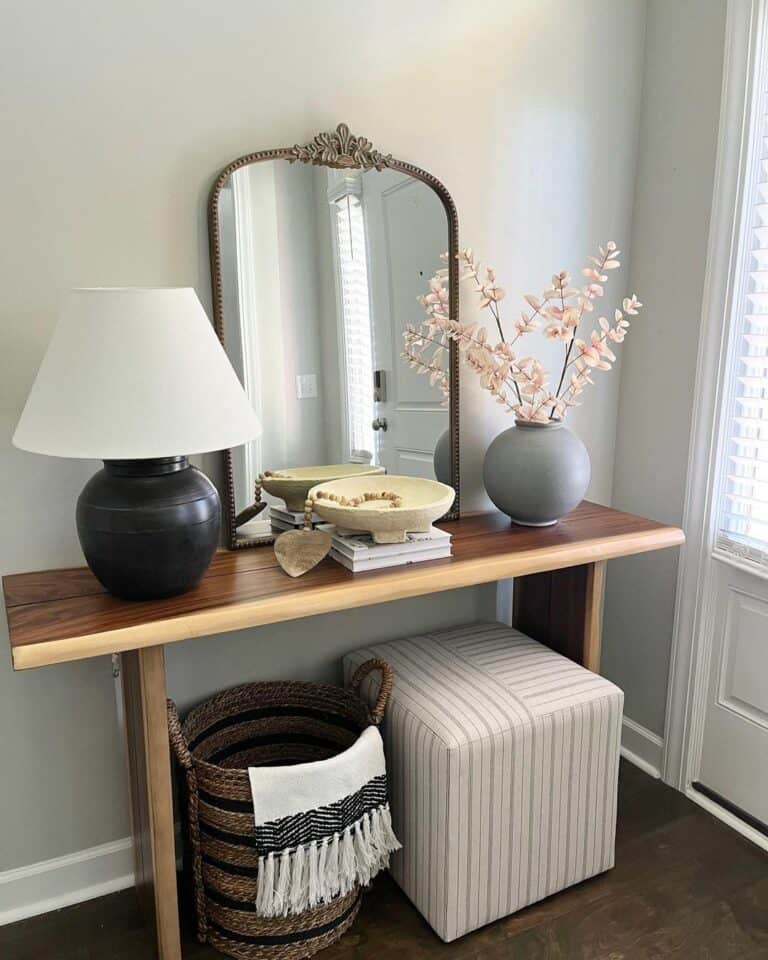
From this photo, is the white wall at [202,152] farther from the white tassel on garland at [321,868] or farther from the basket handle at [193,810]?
the white tassel on garland at [321,868]

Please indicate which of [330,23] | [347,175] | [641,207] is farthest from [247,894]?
[641,207]

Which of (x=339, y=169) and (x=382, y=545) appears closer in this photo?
(x=382, y=545)

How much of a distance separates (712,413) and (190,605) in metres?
1.43

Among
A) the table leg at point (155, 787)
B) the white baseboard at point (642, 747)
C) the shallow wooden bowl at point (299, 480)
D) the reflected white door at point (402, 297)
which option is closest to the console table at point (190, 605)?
the table leg at point (155, 787)

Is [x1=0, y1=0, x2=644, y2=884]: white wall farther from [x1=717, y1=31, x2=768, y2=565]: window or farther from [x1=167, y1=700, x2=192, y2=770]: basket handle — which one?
[x1=717, y1=31, x2=768, y2=565]: window

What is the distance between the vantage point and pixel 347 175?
177 centimetres

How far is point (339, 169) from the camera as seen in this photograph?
5.76 feet

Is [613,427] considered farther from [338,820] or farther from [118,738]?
[118,738]

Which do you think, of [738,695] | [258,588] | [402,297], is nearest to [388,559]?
[258,588]

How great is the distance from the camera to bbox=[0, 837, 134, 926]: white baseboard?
1.73 meters

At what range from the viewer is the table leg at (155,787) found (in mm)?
1413

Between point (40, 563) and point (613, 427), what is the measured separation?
1635 mm

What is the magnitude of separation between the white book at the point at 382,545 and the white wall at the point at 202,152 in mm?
411

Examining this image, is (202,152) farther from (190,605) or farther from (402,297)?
(190,605)
